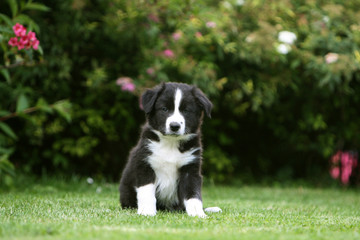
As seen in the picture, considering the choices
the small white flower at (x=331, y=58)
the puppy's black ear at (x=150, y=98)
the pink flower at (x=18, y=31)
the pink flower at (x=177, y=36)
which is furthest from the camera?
the small white flower at (x=331, y=58)

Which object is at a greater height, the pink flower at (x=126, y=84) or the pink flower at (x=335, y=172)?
the pink flower at (x=126, y=84)

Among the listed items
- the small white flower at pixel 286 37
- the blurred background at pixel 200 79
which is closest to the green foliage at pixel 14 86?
the blurred background at pixel 200 79

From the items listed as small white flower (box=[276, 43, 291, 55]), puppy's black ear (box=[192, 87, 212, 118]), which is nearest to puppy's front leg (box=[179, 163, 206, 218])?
puppy's black ear (box=[192, 87, 212, 118])

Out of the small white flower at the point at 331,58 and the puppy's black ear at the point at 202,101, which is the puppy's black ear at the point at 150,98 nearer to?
the puppy's black ear at the point at 202,101

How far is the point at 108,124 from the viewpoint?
8570mm

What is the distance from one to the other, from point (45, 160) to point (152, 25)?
3.30m

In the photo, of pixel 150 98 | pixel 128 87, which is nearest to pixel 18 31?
pixel 150 98

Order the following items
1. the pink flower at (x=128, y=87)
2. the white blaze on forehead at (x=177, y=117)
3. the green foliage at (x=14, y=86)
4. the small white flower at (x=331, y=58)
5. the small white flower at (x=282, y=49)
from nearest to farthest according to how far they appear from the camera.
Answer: the white blaze on forehead at (x=177, y=117), the green foliage at (x=14, y=86), the pink flower at (x=128, y=87), the small white flower at (x=331, y=58), the small white flower at (x=282, y=49)

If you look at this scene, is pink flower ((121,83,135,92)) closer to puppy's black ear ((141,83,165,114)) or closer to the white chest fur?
puppy's black ear ((141,83,165,114))

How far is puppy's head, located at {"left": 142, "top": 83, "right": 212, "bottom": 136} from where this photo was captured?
4.49 metres

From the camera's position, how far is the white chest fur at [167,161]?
178 inches

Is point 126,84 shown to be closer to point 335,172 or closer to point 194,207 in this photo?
point 194,207

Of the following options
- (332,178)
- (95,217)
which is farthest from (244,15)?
(95,217)

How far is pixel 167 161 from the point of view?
4.52 metres
